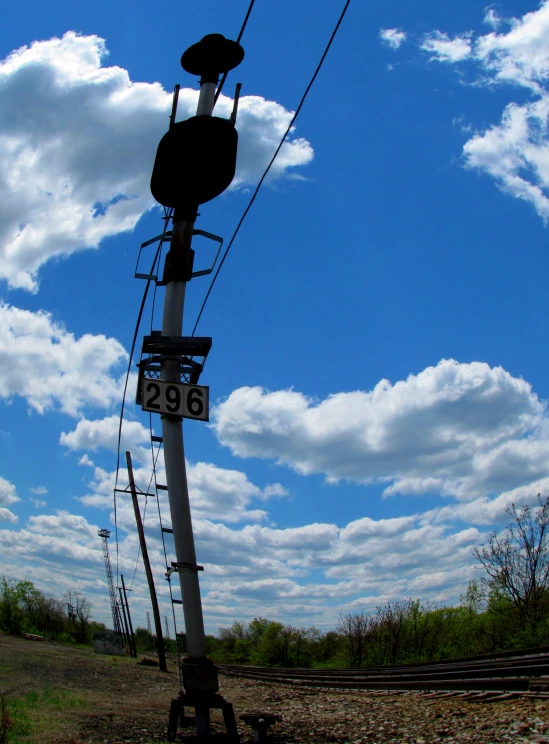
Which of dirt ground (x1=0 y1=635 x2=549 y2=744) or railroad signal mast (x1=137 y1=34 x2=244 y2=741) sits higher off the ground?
railroad signal mast (x1=137 y1=34 x2=244 y2=741)

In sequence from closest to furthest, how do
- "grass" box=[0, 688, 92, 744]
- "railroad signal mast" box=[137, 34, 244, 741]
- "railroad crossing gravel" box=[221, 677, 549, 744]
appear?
"railroad crossing gravel" box=[221, 677, 549, 744], "grass" box=[0, 688, 92, 744], "railroad signal mast" box=[137, 34, 244, 741]

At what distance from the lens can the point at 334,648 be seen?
5219 centimetres

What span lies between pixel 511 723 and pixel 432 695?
11.8ft

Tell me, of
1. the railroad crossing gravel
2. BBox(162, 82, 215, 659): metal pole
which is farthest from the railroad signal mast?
the railroad crossing gravel

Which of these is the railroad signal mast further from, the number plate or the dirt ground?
the dirt ground

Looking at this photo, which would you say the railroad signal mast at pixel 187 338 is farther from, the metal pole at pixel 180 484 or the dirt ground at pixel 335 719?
the dirt ground at pixel 335 719

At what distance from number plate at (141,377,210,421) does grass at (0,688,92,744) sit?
3.72 m

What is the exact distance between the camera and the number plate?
8000 mm

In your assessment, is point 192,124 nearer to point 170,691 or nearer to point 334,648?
point 170,691

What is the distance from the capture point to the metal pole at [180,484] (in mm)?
7832

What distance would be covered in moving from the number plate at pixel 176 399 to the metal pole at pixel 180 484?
0.22 metres

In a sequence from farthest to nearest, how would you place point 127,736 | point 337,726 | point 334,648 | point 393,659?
1. point 334,648
2. point 393,659
3. point 337,726
4. point 127,736

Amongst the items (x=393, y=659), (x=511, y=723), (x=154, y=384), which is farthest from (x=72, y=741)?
(x=393, y=659)

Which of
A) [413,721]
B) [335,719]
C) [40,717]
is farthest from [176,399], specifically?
[335,719]
